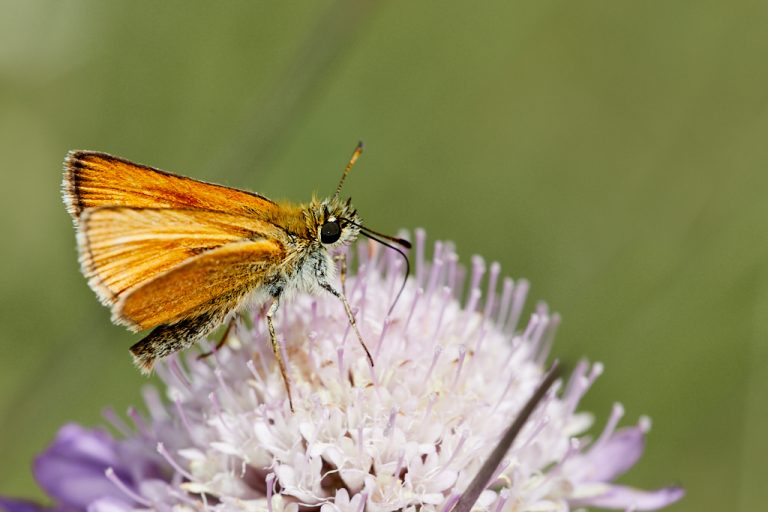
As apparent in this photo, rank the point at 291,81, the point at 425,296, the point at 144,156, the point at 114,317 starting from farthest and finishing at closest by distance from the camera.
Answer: the point at 144,156 → the point at 291,81 → the point at 425,296 → the point at 114,317

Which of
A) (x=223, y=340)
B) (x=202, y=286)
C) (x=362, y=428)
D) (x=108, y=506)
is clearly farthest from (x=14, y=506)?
(x=362, y=428)

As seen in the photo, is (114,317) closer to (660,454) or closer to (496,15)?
(660,454)

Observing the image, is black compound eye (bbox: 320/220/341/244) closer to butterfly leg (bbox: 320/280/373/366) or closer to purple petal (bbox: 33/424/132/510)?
butterfly leg (bbox: 320/280/373/366)

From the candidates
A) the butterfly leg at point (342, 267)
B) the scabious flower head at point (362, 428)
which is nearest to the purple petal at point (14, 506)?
the scabious flower head at point (362, 428)

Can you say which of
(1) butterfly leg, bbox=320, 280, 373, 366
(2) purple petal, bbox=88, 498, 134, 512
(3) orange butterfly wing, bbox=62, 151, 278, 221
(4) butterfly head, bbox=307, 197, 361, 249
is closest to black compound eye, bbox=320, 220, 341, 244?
(4) butterfly head, bbox=307, 197, 361, 249

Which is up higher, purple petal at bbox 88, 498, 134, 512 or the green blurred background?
the green blurred background

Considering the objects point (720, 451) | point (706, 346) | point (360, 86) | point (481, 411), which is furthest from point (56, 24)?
point (720, 451)

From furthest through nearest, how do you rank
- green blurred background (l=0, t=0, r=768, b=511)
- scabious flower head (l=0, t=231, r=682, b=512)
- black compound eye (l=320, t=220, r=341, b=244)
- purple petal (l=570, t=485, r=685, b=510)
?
green blurred background (l=0, t=0, r=768, b=511) → purple petal (l=570, t=485, r=685, b=510) → black compound eye (l=320, t=220, r=341, b=244) → scabious flower head (l=0, t=231, r=682, b=512)

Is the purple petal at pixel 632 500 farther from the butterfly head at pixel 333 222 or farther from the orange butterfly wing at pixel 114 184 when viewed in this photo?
the orange butterfly wing at pixel 114 184
